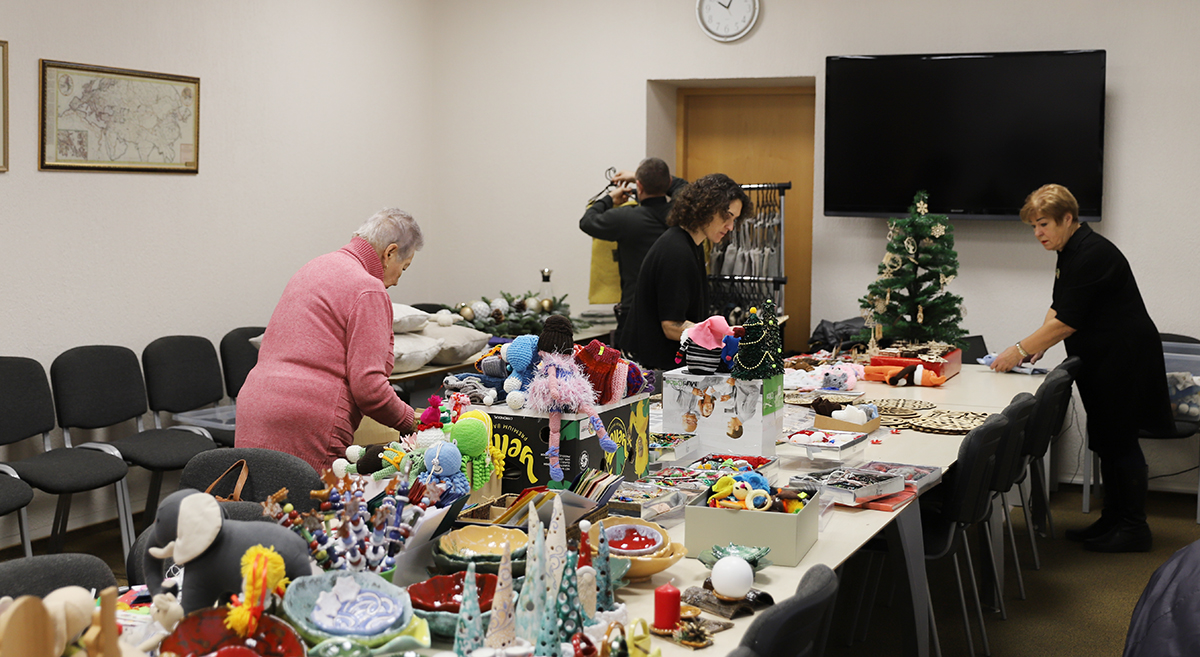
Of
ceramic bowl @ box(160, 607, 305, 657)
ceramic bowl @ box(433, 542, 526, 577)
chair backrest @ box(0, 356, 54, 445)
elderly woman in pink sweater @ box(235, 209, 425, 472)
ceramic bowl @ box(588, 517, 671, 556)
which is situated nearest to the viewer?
ceramic bowl @ box(160, 607, 305, 657)

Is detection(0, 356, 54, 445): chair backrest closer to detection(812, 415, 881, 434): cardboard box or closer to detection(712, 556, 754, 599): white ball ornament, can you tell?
detection(812, 415, 881, 434): cardboard box

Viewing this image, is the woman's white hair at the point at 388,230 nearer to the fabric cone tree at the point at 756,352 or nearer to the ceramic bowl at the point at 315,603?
the fabric cone tree at the point at 756,352

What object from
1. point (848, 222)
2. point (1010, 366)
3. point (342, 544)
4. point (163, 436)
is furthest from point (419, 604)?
point (848, 222)

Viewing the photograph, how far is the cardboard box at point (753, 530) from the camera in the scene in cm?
220

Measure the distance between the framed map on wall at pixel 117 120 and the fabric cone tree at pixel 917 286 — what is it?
11.6 ft

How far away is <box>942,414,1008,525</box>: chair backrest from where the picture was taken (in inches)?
121

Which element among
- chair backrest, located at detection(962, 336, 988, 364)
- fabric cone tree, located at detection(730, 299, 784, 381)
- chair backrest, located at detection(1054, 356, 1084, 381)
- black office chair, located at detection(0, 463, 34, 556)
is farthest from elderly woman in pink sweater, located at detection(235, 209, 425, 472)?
chair backrest, located at detection(962, 336, 988, 364)

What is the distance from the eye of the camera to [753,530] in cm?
222

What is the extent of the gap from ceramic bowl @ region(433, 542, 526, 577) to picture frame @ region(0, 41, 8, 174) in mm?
3493

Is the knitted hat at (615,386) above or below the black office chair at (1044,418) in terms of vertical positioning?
above

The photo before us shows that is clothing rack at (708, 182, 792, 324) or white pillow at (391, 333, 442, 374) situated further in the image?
clothing rack at (708, 182, 792, 324)

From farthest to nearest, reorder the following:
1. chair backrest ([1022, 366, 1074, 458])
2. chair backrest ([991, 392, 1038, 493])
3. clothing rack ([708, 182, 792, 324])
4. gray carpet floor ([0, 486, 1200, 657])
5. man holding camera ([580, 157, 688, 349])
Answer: clothing rack ([708, 182, 792, 324]) → man holding camera ([580, 157, 688, 349]) → chair backrest ([1022, 366, 1074, 458]) → gray carpet floor ([0, 486, 1200, 657]) → chair backrest ([991, 392, 1038, 493])

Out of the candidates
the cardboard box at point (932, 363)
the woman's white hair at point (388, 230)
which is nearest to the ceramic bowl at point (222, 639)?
the woman's white hair at point (388, 230)

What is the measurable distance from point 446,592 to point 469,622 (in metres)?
0.26
